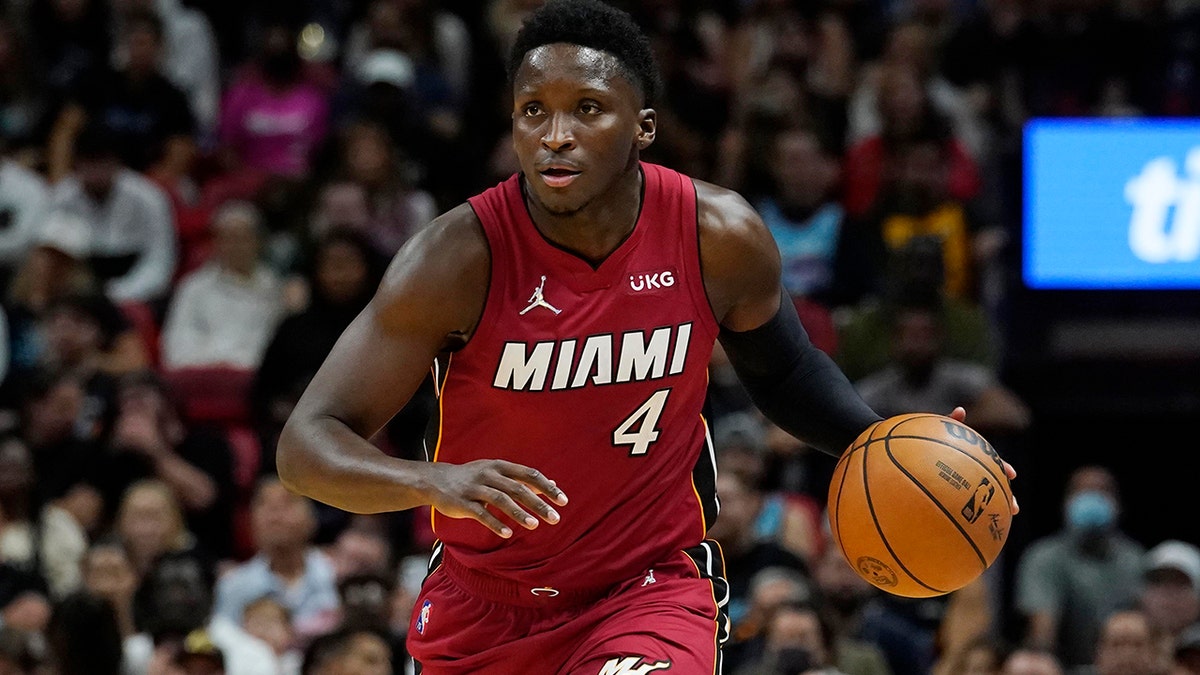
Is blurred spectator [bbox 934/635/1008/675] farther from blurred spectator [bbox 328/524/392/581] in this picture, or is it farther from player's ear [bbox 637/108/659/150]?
player's ear [bbox 637/108/659/150]

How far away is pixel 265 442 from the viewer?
1041 cm

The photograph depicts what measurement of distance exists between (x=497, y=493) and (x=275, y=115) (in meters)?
9.36

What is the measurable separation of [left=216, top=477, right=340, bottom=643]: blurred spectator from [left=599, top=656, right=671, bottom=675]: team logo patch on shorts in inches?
207

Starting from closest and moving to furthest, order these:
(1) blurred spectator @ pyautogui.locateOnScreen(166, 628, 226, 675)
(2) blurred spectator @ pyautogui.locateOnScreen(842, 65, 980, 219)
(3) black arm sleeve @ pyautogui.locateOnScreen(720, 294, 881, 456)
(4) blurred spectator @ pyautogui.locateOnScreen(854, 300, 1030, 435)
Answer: (3) black arm sleeve @ pyautogui.locateOnScreen(720, 294, 881, 456), (1) blurred spectator @ pyautogui.locateOnScreen(166, 628, 226, 675), (4) blurred spectator @ pyautogui.locateOnScreen(854, 300, 1030, 435), (2) blurred spectator @ pyautogui.locateOnScreen(842, 65, 980, 219)

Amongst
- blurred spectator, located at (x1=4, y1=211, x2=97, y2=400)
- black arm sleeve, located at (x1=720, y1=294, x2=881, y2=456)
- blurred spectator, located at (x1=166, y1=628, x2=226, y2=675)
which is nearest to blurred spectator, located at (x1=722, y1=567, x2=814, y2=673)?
blurred spectator, located at (x1=166, y1=628, x2=226, y2=675)

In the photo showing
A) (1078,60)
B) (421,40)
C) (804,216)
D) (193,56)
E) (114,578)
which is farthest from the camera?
(193,56)

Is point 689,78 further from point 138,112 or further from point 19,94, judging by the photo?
point 19,94

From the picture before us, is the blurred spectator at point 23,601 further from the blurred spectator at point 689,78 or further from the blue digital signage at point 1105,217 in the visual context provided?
the blue digital signage at point 1105,217

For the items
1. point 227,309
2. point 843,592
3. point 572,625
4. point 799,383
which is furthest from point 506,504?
point 227,309

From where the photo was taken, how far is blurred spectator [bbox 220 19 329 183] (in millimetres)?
12867

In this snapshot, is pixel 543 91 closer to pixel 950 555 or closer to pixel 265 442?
pixel 950 555

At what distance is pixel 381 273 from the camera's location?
1086 cm

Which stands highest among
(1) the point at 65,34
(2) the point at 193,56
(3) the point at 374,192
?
(1) the point at 65,34

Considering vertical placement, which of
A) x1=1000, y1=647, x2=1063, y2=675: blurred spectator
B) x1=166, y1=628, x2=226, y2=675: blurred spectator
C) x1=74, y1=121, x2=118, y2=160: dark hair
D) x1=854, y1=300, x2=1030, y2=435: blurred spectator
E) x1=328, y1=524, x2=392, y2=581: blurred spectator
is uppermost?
x1=74, y1=121, x2=118, y2=160: dark hair
